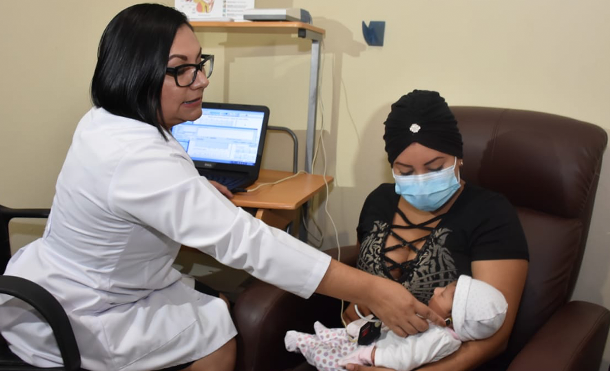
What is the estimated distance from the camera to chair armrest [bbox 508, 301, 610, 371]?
1175mm

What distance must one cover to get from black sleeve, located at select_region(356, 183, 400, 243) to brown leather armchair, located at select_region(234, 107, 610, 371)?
10.5 inches

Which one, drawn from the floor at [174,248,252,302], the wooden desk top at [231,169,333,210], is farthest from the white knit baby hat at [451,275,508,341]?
the floor at [174,248,252,302]

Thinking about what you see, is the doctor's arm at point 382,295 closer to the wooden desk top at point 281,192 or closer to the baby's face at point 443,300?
the baby's face at point 443,300

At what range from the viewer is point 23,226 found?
1.95 meters

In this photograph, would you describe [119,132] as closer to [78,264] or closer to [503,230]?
[78,264]

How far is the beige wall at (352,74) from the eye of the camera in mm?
1763

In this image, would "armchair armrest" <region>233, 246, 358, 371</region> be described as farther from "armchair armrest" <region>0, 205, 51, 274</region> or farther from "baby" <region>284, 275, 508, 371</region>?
"armchair armrest" <region>0, 205, 51, 274</region>

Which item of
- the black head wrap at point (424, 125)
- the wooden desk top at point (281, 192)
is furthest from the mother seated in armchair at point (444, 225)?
the wooden desk top at point (281, 192)

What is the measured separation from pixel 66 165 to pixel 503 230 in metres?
→ 1.14

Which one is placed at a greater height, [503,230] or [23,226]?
[503,230]

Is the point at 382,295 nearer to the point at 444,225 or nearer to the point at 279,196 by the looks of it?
the point at 444,225

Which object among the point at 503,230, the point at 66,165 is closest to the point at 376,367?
the point at 503,230

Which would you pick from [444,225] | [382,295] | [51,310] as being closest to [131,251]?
[51,310]

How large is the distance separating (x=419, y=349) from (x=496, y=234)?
1.25 ft
